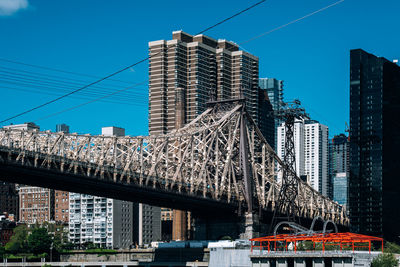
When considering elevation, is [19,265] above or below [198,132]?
below

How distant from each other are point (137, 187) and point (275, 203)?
45.8 meters

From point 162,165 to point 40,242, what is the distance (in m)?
53.0

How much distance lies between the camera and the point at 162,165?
480ft

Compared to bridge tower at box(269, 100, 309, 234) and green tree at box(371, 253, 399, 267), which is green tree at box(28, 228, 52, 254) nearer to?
bridge tower at box(269, 100, 309, 234)

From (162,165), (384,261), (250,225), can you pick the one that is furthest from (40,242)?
(384,261)

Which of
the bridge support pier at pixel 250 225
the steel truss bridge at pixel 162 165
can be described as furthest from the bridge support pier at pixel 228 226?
the steel truss bridge at pixel 162 165

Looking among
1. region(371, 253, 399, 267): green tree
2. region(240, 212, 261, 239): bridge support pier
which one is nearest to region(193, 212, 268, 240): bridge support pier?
region(240, 212, 261, 239): bridge support pier

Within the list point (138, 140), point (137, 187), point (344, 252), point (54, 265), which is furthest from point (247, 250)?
point (54, 265)

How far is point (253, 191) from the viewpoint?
160 m

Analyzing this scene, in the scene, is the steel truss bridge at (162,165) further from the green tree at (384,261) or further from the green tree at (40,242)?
the green tree at (384,261)

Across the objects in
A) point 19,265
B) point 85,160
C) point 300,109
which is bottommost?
point 19,265

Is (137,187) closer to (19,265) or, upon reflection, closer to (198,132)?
Result: (198,132)

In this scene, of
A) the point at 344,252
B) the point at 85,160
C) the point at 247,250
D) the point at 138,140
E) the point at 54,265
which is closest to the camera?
the point at 344,252

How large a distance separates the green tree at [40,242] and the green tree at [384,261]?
368ft
